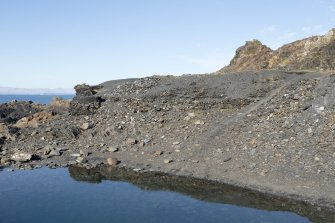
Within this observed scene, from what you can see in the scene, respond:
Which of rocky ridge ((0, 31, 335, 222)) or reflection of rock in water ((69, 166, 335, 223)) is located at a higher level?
rocky ridge ((0, 31, 335, 222))

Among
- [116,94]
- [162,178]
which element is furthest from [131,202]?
[116,94]

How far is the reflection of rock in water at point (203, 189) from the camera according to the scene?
27.0 m

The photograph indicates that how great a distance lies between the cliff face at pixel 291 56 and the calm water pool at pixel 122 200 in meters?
29.1

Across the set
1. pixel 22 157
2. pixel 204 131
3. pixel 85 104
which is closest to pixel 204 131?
pixel 204 131

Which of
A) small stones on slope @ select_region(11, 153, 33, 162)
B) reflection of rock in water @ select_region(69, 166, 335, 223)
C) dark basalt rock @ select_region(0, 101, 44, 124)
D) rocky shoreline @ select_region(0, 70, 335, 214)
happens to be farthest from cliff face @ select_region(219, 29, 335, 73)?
small stones on slope @ select_region(11, 153, 33, 162)

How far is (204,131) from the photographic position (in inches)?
1635

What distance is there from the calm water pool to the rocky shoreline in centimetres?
207

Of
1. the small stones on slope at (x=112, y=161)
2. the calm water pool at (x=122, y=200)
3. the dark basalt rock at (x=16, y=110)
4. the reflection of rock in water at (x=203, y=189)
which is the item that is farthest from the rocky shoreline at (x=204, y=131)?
the calm water pool at (x=122, y=200)

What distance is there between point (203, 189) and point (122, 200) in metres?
6.47

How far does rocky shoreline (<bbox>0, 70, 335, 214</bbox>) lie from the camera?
3272 centimetres

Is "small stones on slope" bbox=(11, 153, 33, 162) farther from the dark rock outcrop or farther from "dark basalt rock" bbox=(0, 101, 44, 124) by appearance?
"dark basalt rock" bbox=(0, 101, 44, 124)

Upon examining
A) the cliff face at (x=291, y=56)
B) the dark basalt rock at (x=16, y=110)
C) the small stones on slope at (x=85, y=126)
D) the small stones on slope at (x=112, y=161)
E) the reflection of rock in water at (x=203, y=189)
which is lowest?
the reflection of rock in water at (x=203, y=189)

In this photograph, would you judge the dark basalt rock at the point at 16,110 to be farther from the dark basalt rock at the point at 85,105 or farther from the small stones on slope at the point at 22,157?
the small stones on slope at the point at 22,157

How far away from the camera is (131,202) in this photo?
2900 cm
